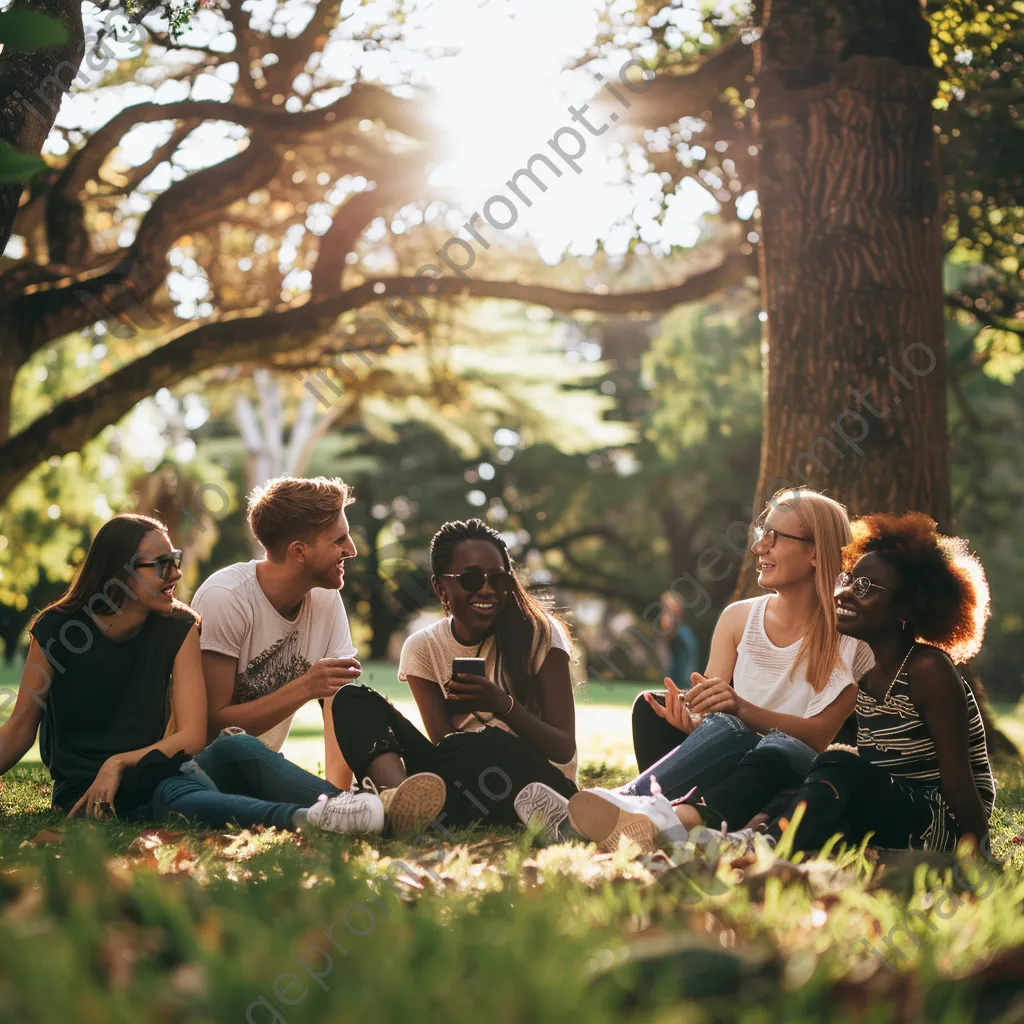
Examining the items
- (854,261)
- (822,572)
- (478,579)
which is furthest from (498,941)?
(854,261)

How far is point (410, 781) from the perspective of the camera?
482 centimetres

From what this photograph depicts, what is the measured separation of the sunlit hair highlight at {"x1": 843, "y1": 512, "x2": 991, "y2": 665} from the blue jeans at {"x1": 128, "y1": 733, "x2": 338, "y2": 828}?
8.28 ft

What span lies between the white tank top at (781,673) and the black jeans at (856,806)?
29.2 inches

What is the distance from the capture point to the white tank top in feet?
17.2

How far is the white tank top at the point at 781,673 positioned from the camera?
17.2 ft

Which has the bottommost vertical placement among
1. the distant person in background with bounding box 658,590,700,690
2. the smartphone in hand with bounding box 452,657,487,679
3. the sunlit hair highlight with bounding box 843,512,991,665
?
the distant person in background with bounding box 658,590,700,690

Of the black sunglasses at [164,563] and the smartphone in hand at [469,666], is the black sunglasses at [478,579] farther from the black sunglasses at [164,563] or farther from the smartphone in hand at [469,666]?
the black sunglasses at [164,563]

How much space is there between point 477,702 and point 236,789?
3.86 feet

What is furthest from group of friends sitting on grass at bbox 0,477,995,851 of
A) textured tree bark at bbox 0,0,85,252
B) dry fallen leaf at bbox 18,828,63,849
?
textured tree bark at bbox 0,0,85,252

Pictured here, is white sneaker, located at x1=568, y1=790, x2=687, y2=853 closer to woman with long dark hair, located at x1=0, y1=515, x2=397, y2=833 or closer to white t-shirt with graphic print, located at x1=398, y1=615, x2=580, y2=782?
white t-shirt with graphic print, located at x1=398, y1=615, x2=580, y2=782

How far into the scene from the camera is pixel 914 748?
182 inches

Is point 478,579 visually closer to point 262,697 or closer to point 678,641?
point 262,697

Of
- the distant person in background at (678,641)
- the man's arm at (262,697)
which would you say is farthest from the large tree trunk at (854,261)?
the distant person in background at (678,641)

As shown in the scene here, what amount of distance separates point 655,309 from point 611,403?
18.3 m
